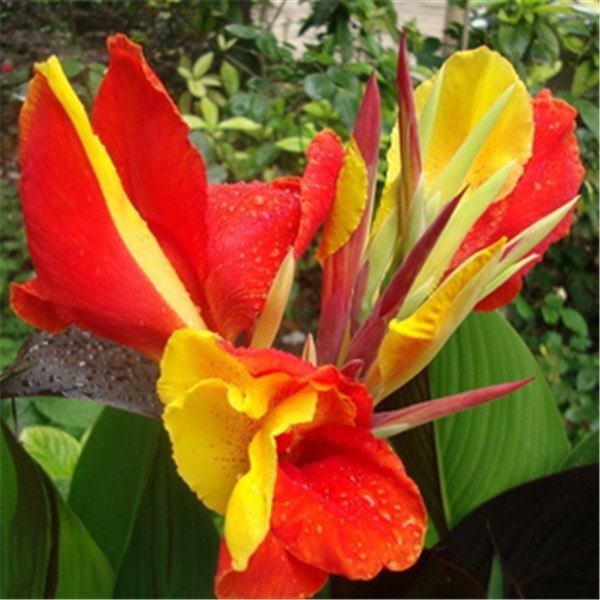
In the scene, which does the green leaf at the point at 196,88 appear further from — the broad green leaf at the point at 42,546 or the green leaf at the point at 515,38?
the broad green leaf at the point at 42,546

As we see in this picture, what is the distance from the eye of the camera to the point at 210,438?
293 mm

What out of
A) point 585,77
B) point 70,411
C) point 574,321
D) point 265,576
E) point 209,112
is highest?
point 265,576

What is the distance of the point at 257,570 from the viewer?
28 centimetres

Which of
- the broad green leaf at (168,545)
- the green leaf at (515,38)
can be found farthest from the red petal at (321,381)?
the green leaf at (515,38)

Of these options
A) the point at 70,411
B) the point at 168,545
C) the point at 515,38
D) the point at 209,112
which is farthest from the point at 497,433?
the point at 209,112

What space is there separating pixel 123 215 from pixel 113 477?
21 centimetres

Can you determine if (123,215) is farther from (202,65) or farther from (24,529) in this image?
(202,65)

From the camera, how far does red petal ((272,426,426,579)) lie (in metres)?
0.28

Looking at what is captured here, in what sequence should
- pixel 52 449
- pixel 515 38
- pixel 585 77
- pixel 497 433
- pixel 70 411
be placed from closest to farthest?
pixel 497 433 < pixel 52 449 < pixel 70 411 < pixel 515 38 < pixel 585 77

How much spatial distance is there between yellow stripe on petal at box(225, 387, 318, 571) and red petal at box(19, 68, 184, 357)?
0.20 ft

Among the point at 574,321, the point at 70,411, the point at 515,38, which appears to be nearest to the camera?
the point at 70,411

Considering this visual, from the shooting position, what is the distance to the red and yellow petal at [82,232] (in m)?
0.30

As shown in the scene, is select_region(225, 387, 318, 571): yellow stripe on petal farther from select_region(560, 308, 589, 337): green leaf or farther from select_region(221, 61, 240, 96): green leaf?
select_region(560, 308, 589, 337): green leaf

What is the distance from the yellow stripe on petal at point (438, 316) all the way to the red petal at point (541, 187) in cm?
5
